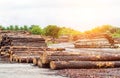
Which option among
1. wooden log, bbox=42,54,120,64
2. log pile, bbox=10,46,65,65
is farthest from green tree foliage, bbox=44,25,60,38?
wooden log, bbox=42,54,120,64

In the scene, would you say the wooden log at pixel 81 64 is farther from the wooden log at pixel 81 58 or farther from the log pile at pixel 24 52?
the log pile at pixel 24 52

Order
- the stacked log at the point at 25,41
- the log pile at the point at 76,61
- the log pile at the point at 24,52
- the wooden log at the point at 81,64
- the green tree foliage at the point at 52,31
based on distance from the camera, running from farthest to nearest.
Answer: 1. the green tree foliage at the point at 52,31
2. the stacked log at the point at 25,41
3. the log pile at the point at 24,52
4. the log pile at the point at 76,61
5. the wooden log at the point at 81,64

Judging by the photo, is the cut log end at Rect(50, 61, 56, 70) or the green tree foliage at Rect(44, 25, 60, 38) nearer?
the cut log end at Rect(50, 61, 56, 70)

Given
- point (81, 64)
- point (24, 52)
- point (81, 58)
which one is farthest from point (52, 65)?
point (24, 52)

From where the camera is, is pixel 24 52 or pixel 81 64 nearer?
pixel 81 64

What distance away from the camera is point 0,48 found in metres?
30.9

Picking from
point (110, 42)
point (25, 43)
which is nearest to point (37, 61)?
point (25, 43)

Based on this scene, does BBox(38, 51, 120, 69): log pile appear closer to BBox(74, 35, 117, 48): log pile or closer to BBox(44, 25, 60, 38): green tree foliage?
BBox(74, 35, 117, 48): log pile

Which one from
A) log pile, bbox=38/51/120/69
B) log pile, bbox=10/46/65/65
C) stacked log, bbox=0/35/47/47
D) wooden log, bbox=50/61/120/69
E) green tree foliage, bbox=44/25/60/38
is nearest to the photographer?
wooden log, bbox=50/61/120/69

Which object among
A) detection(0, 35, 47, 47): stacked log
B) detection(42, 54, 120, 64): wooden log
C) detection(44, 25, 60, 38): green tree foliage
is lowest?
detection(42, 54, 120, 64): wooden log

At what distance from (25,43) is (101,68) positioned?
1210 centimetres

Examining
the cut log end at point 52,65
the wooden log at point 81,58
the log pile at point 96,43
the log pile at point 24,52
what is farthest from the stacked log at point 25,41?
the log pile at point 96,43

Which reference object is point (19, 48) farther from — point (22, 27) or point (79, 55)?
point (22, 27)

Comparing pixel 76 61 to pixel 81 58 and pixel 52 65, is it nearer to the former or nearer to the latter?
pixel 81 58
